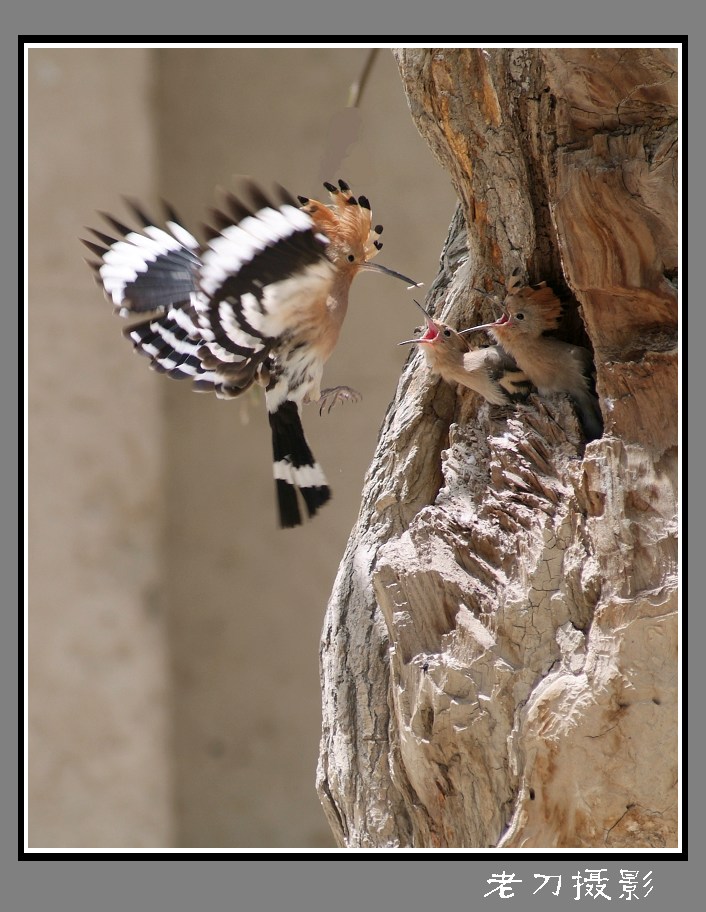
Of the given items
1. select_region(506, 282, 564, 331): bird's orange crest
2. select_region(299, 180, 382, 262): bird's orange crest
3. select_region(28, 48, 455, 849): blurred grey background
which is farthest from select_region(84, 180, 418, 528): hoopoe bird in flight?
select_region(28, 48, 455, 849): blurred grey background

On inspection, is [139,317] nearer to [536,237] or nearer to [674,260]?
[536,237]

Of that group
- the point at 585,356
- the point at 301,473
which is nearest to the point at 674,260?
the point at 585,356

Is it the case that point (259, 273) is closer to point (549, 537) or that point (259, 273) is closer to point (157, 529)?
point (549, 537)

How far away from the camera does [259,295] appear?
0.98 m

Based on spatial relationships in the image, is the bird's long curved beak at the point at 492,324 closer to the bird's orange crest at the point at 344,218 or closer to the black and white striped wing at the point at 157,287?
the bird's orange crest at the point at 344,218

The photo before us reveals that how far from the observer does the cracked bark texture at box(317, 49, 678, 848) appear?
94 cm

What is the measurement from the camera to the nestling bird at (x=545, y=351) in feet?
3.47

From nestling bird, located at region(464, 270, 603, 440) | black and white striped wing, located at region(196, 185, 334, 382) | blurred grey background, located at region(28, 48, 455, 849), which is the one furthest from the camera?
blurred grey background, located at region(28, 48, 455, 849)

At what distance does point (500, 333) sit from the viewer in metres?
1.08

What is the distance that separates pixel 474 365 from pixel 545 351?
8 centimetres

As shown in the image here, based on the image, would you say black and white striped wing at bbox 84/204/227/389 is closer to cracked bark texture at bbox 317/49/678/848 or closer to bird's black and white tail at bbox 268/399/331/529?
bird's black and white tail at bbox 268/399/331/529

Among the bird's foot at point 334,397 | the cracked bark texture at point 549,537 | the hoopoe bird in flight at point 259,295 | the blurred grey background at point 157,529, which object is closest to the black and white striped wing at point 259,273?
the hoopoe bird in flight at point 259,295

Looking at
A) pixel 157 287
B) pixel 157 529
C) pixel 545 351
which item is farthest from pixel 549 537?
pixel 157 529

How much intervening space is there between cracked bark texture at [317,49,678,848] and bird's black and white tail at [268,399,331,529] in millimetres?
115
